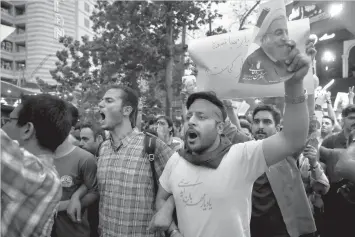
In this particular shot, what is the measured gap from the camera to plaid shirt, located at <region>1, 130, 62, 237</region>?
4.25ft

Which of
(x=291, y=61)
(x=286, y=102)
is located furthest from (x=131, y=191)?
(x=291, y=61)

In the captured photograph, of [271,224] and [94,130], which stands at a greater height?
[94,130]

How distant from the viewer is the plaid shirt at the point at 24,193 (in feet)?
4.25

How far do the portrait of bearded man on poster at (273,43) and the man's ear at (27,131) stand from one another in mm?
1221

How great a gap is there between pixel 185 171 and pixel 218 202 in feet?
0.97

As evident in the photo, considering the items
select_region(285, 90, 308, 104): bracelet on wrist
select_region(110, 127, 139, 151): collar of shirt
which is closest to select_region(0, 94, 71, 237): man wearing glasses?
select_region(110, 127, 139, 151): collar of shirt

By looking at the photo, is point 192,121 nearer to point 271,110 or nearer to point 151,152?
point 151,152

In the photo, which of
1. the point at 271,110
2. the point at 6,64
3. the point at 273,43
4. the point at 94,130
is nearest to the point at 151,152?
the point at 271,110

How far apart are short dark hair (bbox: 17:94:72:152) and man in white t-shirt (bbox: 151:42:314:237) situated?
78 cm

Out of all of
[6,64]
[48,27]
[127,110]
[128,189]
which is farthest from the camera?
[6,64]

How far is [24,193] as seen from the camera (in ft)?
4.48

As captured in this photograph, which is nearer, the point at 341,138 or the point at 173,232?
the point at 173,232

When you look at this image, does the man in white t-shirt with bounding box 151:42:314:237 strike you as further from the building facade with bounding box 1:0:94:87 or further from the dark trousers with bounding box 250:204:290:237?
the building facade with bounding box 1:0:94:87

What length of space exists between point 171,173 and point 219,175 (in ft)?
1.18
